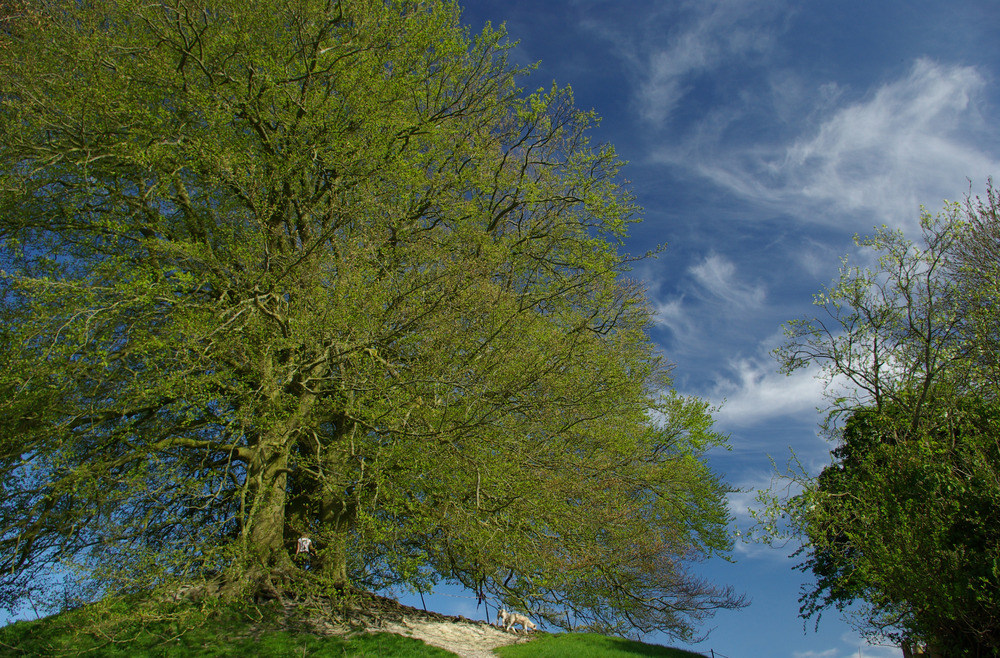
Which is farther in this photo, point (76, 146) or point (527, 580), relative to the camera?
point (527, 580)

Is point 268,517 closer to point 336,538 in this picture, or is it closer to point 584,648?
point 336,538

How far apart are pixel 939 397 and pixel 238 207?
14597mm

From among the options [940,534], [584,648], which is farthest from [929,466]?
[584,648]

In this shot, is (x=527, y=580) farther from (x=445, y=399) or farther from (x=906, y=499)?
(x=906, y=499)

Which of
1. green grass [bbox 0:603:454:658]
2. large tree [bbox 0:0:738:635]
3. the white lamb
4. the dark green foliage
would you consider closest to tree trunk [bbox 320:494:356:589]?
large tree [bbox 0:0:738:635]

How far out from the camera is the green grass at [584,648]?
12.0m

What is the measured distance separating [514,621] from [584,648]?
270 centimetres

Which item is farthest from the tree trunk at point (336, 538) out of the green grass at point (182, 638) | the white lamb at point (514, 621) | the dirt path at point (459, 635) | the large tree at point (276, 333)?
the white lamb at point (514, 621)

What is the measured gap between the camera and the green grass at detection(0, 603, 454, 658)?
7.85 meters

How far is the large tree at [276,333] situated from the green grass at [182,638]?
65 cm

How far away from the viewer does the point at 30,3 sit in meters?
9.98

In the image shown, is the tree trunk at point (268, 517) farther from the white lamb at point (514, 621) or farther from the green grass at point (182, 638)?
the white lamb at point (514, 621)

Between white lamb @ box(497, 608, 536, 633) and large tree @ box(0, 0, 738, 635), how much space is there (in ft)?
8.87

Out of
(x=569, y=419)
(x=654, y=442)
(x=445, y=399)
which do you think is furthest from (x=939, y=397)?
(x=445, y=399)
